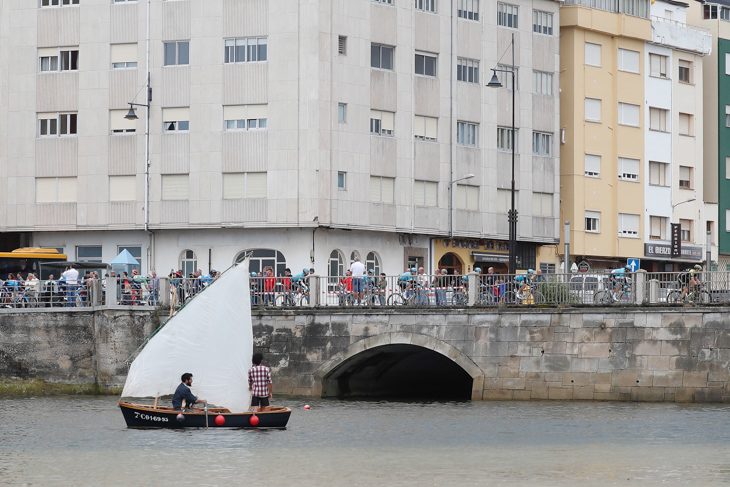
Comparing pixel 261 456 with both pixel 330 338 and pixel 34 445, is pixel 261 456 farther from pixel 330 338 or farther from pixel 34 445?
pixel 330 338

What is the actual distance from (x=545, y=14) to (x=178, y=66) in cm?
2093

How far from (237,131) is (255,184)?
2.60m

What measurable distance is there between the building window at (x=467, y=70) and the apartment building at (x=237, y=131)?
0.21 metres

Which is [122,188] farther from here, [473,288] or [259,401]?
[259,401]

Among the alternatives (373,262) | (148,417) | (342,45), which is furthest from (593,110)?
(148,417)

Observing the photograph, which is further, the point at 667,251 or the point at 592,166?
the point at 667,251

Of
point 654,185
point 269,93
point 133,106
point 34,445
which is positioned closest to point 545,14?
point 654,185

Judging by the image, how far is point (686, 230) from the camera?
82.5 metres

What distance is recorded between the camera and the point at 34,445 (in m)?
35.0

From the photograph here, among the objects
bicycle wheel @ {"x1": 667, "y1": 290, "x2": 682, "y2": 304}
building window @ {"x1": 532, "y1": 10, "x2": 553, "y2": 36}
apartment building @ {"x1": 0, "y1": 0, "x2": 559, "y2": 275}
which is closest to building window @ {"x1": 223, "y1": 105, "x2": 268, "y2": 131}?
apartment building @ {"x1": 0, "y1": 0, "x2": 559, "y2": 275}

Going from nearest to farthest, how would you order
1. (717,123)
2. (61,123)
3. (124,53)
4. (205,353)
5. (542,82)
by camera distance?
(205,353) → (124,53) → (61,123) → (542,82) → (717,123)

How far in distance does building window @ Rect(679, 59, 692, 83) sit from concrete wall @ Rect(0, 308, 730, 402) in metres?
38.3

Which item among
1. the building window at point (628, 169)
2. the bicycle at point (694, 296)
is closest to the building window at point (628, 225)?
the building window at point (628, 169)

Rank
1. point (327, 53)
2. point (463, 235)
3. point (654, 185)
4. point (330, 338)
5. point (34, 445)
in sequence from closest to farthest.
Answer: point (34, 445) → point (330, 338) → point (327, 53) → point (463, 235) → point (654, 185)
